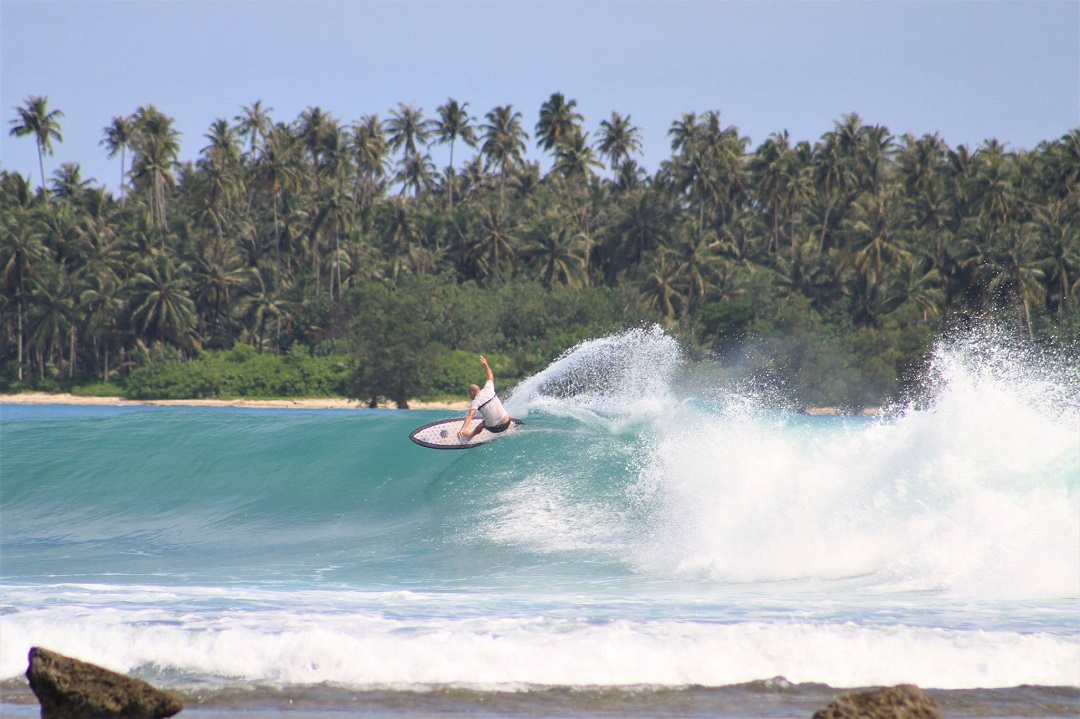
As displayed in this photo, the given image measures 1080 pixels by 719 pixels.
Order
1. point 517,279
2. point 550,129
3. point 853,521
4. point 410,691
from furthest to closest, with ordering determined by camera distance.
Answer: point 550,129 → point 517,279 → point 853,521 → point 410,691

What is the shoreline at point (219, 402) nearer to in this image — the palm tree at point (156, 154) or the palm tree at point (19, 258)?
the palm tree at point (19, 258)

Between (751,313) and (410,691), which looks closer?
(410,691)

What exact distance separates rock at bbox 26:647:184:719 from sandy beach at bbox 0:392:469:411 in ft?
178

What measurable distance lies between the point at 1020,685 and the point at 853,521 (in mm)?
4974

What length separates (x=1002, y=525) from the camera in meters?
12.4

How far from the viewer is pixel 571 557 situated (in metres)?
14.0

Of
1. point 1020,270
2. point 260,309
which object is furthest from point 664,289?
point 260,309

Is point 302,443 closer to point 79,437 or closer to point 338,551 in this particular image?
point 79,437

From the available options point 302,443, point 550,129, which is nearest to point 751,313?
point 550,129

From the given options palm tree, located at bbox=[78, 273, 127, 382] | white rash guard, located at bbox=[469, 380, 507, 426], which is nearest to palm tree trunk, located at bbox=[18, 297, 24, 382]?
palm tree, located at bbox=[78, 273, 127, 382]

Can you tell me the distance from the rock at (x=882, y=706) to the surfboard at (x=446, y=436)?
1121 cm

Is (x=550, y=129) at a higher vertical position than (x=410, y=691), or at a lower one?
higher

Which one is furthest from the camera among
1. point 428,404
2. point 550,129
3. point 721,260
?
point 550,129

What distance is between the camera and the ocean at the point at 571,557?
27.7 ft
